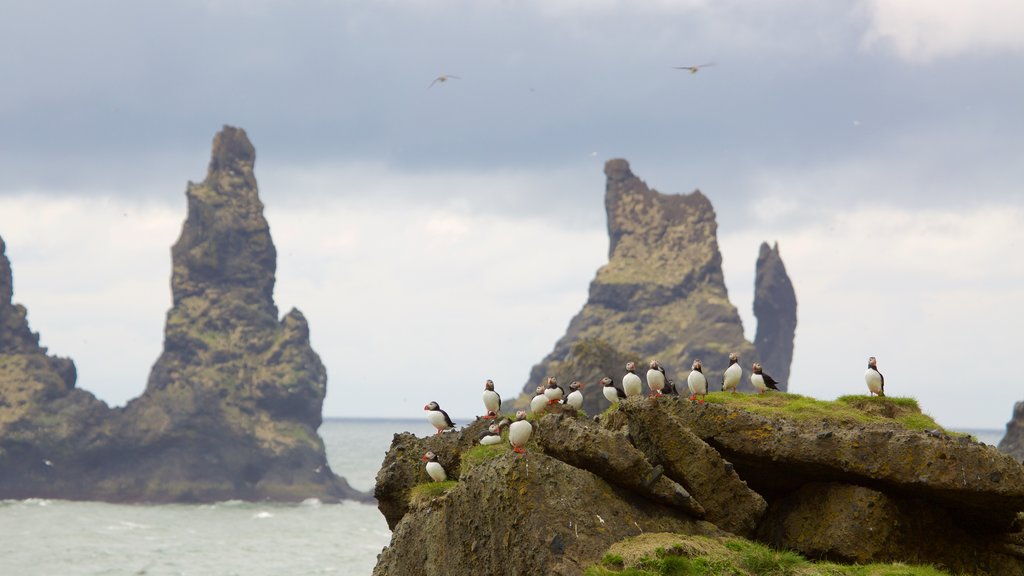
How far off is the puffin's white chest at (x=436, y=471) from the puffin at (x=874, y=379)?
13194 mm

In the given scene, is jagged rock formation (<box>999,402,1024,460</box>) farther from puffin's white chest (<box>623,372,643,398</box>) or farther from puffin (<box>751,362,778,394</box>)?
puffin's white chest (<box>623,372,643,398</box>)

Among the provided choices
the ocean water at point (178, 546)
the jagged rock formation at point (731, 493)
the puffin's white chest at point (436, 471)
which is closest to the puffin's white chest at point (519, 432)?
the jagged rock formation at point (731, 493)

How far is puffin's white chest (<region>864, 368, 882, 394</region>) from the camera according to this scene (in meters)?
34.6

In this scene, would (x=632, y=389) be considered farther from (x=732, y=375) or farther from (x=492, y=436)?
(x=492, y=436)

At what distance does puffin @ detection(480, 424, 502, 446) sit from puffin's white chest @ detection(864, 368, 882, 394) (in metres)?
11.3

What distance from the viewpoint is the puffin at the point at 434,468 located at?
33.8 m

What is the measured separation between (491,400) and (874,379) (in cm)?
1186

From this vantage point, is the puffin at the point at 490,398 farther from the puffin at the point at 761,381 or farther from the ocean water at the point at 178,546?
the ocean water at the point at 178,546

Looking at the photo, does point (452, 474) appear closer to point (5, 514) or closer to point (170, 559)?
point (170, 559)

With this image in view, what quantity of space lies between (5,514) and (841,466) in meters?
195

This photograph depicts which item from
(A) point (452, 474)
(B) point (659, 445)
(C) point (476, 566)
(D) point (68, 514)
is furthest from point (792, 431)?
(D) point (68, 514)

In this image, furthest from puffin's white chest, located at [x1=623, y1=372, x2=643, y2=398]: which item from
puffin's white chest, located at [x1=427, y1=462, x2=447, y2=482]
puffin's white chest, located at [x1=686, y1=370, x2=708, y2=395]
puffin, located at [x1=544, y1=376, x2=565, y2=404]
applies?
puffin's white chest, located at [x1=427, y1=462, x2=447, y2=482]

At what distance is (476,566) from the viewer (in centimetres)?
2691

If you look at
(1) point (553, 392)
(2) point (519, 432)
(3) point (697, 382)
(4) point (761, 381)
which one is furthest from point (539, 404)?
(4) point (761, 381)
